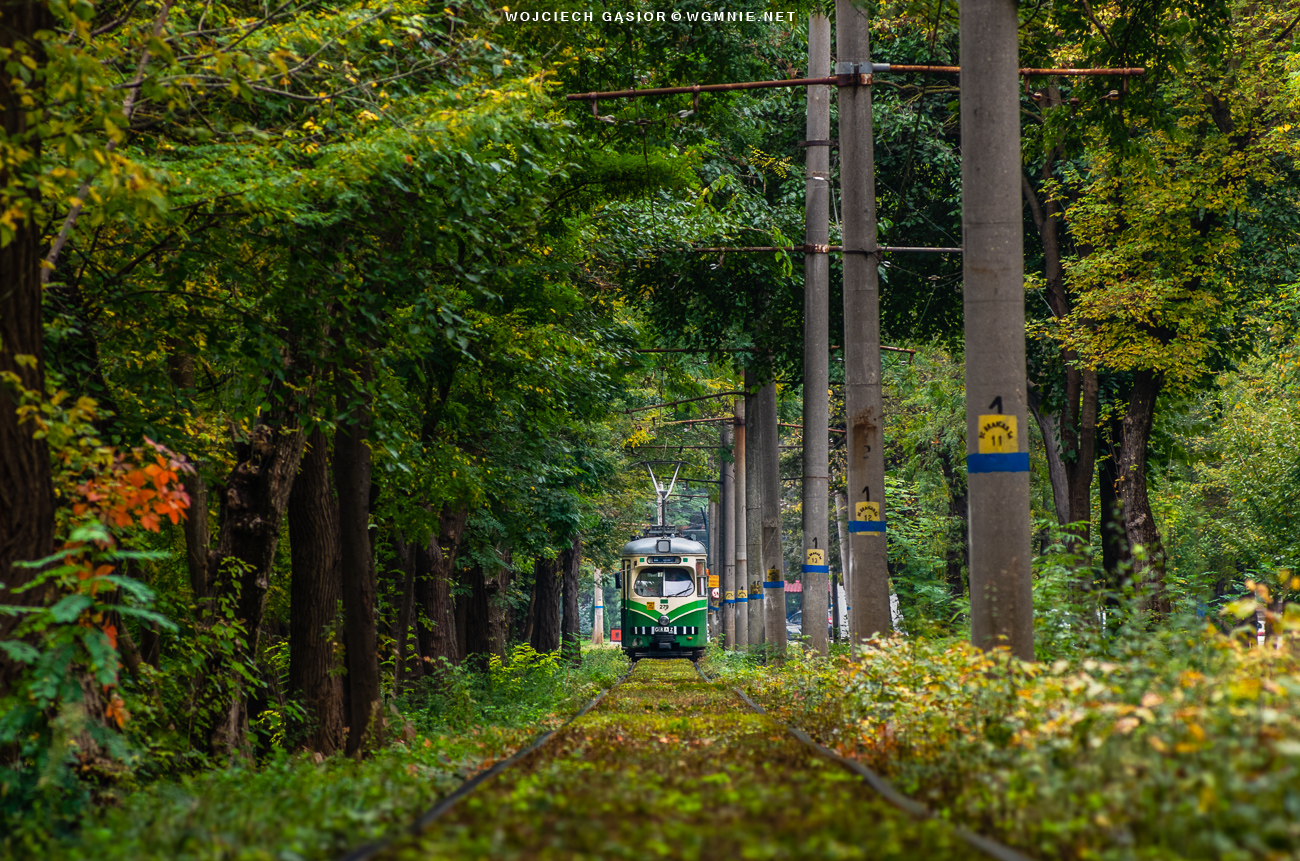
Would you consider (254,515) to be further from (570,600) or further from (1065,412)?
(570,600)

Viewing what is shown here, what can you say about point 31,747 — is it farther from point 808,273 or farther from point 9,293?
point 808,273

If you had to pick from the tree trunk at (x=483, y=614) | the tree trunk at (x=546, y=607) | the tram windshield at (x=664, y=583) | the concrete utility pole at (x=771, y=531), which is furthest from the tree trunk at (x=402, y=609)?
the tram windshield at (x=664, y=583)

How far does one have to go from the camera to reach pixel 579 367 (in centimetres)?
1666

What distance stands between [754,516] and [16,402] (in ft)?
89.5

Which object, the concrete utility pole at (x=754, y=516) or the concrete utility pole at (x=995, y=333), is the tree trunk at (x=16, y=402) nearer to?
the concrete utility pole at (x=995, y=333)

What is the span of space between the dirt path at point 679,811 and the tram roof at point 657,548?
26843mm

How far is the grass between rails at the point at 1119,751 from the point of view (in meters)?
4.58

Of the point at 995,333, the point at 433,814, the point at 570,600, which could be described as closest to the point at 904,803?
the point at 433,814

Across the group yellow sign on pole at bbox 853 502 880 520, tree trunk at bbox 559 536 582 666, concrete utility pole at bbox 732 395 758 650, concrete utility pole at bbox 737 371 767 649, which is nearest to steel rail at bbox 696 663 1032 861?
yellow sign on pole at bbox 853 502 880 520

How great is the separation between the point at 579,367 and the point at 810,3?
560 centimetres

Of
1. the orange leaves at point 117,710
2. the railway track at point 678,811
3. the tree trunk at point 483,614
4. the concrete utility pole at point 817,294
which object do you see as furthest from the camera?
the tree trunk at point 483,614

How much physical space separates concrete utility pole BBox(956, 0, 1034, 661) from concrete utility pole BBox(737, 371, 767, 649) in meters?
18.8

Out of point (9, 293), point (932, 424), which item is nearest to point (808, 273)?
point (932, 424)

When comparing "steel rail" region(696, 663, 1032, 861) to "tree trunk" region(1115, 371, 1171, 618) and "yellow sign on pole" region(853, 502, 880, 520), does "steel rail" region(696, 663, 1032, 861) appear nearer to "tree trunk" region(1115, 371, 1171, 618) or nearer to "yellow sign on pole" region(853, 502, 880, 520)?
"yellow sign on pole" region(853, 502, 880, 520)
